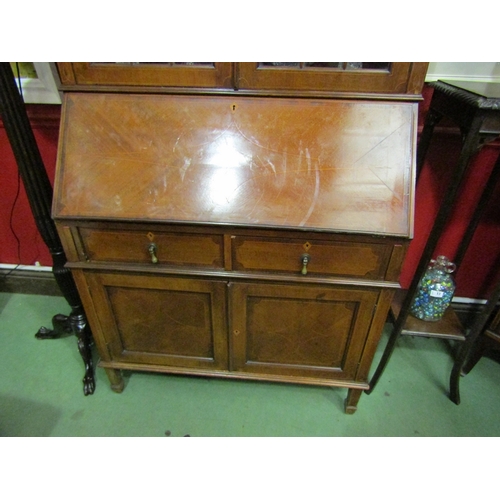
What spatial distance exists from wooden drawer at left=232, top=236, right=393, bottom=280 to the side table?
0.25m

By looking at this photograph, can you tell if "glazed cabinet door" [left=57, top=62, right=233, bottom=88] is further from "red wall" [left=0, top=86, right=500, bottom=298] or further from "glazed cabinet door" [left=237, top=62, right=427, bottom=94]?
"red wall" [left=0, top=86, right=500, bottom=298]

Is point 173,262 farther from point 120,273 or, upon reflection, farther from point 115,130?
point 115,130

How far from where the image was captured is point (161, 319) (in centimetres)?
118

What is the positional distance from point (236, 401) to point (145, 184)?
1015mm

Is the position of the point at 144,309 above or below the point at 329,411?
above

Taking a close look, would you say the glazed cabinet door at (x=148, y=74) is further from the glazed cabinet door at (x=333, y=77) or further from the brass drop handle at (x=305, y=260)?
the brass drop handle at (x=305, y=260)

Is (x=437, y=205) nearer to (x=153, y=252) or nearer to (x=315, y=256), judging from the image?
(x=315, y=256)

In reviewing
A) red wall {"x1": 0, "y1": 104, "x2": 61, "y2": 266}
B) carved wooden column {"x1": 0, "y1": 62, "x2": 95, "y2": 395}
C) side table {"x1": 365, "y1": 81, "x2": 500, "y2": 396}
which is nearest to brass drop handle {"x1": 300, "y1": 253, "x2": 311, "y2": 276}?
side table {"x1": 365, "y1": 81, "x2": 500, "y2": 396}

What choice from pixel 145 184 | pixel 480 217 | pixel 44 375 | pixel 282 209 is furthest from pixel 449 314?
pixel 44 375

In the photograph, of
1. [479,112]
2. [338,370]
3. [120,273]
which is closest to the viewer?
[479,112]

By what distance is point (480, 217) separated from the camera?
1357 mm

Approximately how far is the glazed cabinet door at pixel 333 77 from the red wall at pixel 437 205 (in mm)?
438

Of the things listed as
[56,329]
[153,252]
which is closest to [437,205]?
[153,252]

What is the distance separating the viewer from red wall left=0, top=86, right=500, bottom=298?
52.3 inches
